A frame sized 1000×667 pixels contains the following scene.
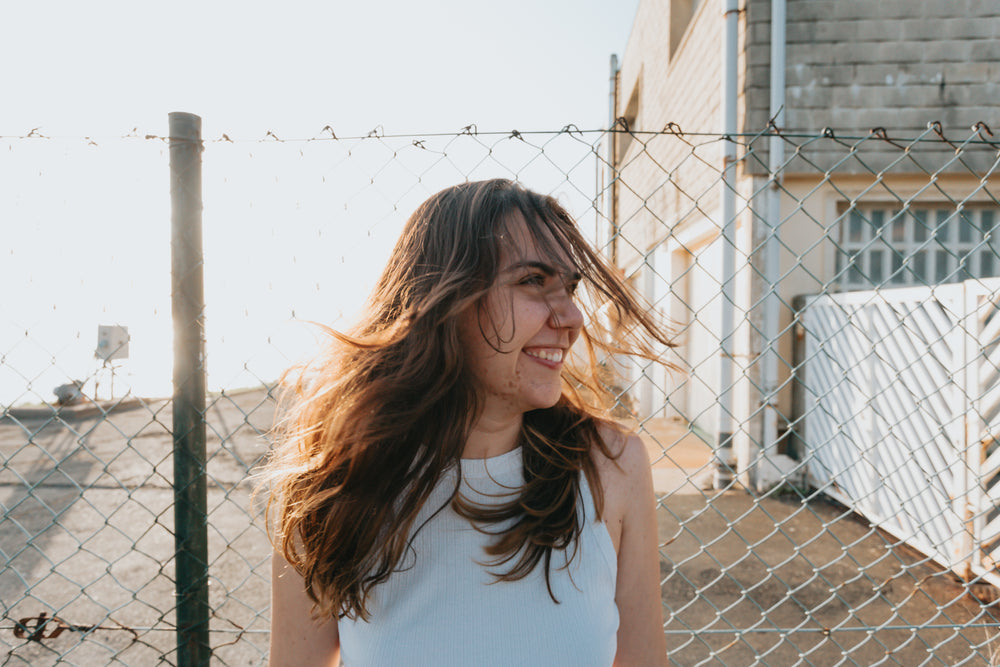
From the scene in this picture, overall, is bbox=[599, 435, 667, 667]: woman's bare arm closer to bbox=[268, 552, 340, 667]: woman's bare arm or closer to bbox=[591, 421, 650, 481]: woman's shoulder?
bbox=[591, 421, 650, 481]: woman's shoulder

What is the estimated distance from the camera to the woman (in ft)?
3.83

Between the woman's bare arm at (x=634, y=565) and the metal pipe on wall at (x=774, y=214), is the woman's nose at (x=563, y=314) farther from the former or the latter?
the metal pipe on wall at (x=774, y=214)

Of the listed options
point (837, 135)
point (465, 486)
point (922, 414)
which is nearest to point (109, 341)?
point (465, 486)

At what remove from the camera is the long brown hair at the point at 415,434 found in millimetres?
1194

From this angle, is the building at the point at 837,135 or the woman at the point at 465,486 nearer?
the woman at the point at 465,486

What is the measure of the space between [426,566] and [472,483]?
18 cm

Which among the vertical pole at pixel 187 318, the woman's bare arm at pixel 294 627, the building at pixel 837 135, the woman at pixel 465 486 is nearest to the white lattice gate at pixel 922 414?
the building at pixel 837 135

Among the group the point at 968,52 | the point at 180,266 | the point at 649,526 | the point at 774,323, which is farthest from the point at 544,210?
the point at 968,52

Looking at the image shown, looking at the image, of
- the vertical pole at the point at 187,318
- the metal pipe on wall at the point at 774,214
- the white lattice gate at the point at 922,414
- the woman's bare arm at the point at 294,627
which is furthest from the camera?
the metal pipe on wall at the point at 774,214

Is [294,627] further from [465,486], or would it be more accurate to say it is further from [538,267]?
[538,267]

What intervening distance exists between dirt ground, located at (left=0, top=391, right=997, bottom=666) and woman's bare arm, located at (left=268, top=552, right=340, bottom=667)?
33cm

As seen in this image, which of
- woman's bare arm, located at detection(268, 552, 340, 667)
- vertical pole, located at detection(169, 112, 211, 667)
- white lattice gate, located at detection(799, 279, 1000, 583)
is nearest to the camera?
woman's bare arm, located at detection(268, 552, 340, 667)

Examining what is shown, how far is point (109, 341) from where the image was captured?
2139 millimetres

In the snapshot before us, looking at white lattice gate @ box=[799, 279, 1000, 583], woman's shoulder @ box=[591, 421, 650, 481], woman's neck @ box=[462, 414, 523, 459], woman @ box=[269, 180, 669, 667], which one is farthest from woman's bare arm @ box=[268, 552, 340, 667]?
white lattice gate @ box=[799, 279, 1000, 583]
